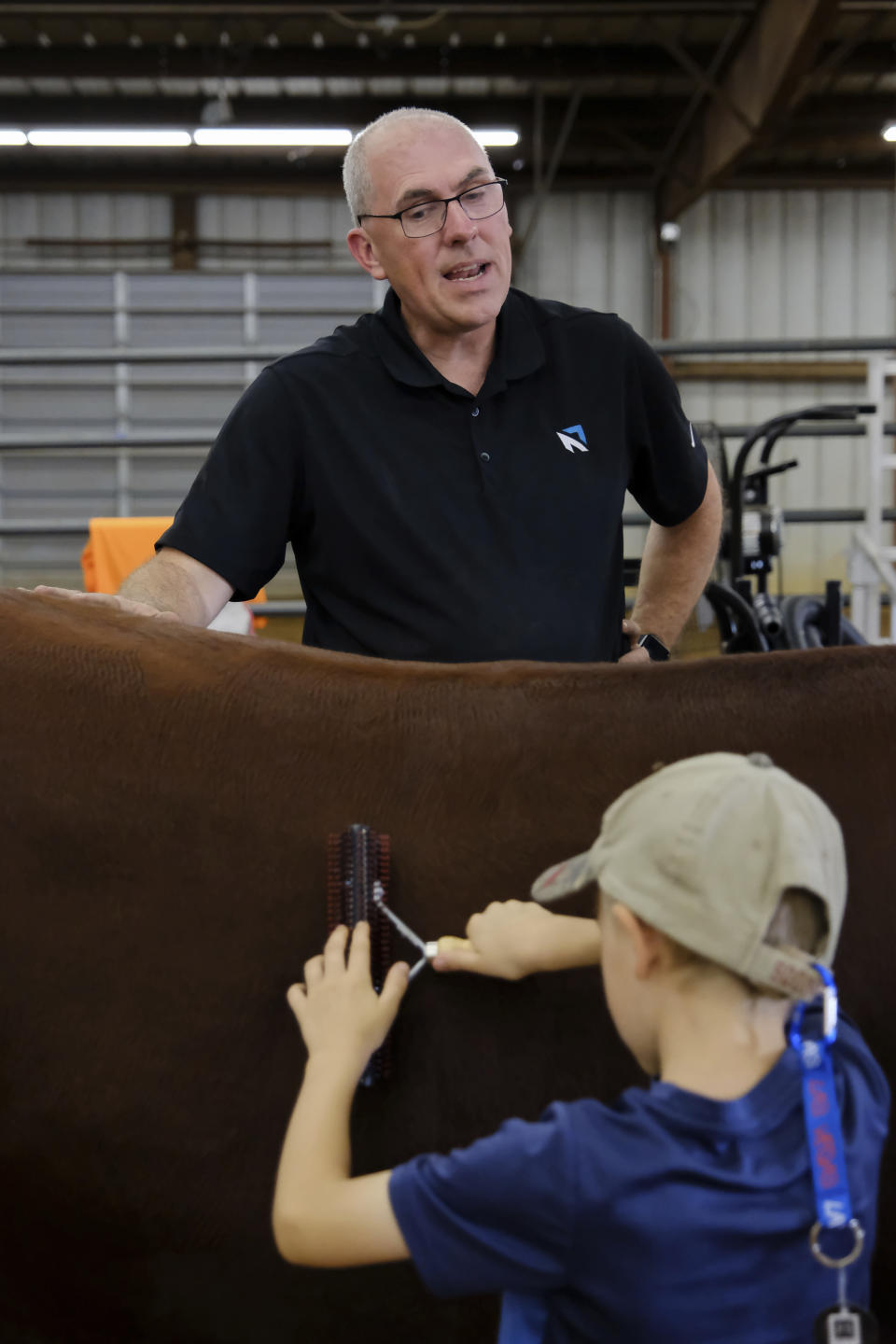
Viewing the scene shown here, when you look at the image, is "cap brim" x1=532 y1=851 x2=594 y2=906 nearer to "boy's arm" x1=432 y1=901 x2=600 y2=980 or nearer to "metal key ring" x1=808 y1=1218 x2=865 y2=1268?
"boy's arm" x1=432 y1=901 x2=600 y2=980

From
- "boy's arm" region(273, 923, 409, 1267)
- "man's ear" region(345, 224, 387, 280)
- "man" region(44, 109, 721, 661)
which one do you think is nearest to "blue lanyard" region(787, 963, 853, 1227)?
"boy's arm" region(273, 923, 409, 1267)

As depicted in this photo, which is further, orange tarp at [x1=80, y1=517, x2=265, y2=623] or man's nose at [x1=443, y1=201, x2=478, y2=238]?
orange tarp at [x1=80, y1=517, x2=265, y2=623]

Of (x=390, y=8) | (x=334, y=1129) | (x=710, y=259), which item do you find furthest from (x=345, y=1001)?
(x=710, y=259)

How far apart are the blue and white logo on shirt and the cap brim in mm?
910

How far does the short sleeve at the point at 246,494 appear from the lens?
5.04ft

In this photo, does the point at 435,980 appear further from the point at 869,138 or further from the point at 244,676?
the point at 869,138

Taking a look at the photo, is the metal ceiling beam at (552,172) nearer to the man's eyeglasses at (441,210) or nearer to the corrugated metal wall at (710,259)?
the corrugated metal wall at (710,259)

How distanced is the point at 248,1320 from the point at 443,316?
1192 mm

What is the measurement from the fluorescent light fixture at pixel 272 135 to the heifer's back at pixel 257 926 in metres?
7.92

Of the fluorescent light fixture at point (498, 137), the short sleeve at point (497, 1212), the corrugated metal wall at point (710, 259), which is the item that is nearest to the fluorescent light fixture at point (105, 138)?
the corrugated metal wall at point (710, 259)

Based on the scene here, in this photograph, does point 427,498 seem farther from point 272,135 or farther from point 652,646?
point 272,135

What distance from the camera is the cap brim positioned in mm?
746

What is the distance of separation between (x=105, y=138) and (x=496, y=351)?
7978 mm

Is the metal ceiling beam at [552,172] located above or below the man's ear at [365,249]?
above
